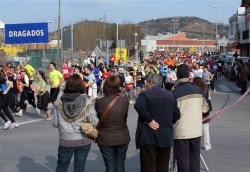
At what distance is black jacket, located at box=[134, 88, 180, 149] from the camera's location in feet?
19.2

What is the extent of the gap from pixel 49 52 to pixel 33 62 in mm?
3201

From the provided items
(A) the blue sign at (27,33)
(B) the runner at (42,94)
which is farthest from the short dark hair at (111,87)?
(A) the blue sign at (27,33)

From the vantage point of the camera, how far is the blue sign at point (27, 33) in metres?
26.2

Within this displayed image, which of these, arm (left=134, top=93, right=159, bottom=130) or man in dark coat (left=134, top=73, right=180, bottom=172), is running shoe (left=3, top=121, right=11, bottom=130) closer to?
man in dark coat (left=134, top=73, right=180, bottom=172)

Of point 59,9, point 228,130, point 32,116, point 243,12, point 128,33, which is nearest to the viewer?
point 228,130

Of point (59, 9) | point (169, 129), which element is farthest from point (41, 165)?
point (59, 9)

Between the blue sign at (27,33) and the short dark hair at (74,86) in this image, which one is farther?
the blue sign at (27,33)

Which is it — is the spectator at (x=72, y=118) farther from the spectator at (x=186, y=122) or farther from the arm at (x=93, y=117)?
the spectator at (x=186, y=122)

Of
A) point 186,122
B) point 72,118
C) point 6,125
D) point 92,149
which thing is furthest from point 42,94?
point 72,118

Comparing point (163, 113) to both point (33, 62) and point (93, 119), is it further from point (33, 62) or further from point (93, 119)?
point (33, 62)

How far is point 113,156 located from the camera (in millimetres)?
6055

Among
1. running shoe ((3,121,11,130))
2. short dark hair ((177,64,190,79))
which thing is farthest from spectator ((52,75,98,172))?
running shoe ((3,121,11,130))

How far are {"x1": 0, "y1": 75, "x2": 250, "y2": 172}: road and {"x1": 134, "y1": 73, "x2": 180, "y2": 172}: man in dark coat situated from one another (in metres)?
2.01

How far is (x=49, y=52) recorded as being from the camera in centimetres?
3538
